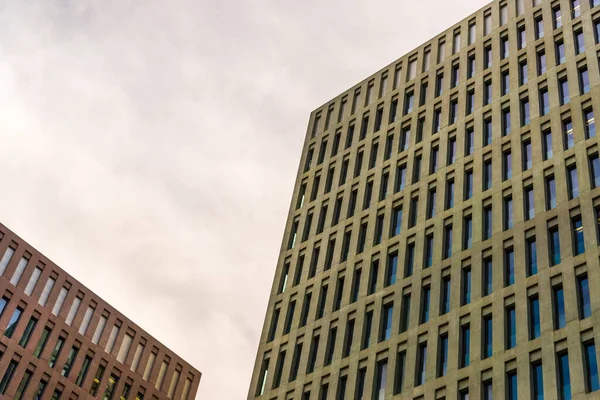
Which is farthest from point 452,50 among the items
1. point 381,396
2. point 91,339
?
point 91,339

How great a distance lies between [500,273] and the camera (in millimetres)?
46281

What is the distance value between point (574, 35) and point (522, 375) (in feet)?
85.1

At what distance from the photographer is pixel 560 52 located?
56.3 meters

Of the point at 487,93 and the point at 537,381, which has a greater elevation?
the point at 487,93

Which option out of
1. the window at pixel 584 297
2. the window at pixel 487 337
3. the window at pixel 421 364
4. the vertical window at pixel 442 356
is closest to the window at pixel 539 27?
the window at pixel 584 297

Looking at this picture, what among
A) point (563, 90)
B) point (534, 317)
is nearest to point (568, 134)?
point (563, 90)

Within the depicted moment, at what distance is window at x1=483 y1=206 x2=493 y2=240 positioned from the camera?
162 ft

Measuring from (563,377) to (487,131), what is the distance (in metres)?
21.4

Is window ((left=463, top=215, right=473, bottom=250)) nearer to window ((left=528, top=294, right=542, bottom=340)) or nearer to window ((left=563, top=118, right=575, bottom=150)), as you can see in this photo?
window ((left=528, top=294, right=542, bottom=340))

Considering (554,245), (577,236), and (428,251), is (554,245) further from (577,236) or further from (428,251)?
(428,251)

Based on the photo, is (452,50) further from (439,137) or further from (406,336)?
(406,336)

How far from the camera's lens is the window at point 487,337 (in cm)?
4356

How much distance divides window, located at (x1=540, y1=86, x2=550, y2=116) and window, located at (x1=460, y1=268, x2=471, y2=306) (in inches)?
459

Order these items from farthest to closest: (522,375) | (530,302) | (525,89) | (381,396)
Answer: (525,89), (381,396), (530,302), (522,375)
